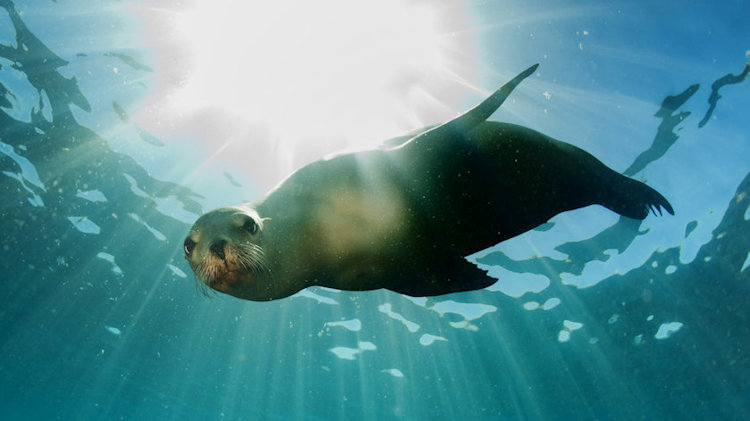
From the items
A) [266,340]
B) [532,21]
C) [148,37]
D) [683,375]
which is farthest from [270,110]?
[683,375]

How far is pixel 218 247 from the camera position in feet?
6.07

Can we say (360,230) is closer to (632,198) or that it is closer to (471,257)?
(632,198)

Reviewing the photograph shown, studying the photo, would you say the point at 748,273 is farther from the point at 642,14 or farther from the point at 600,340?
the point at 642,14

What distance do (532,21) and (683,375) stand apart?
17240 millimetres

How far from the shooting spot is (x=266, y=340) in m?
17.2

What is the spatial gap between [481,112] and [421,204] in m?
0.69

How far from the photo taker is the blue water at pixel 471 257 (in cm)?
654

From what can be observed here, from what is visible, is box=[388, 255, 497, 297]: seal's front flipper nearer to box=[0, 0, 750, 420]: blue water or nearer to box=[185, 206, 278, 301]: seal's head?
box=[185, 206, 278, 301]: seal's head

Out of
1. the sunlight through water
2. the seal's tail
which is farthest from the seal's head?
the sunlight through water

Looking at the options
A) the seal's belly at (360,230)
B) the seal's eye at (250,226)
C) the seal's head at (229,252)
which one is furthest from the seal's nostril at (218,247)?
the seal's belly at (360,230)

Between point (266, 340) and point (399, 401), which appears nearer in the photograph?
point (266, 340)

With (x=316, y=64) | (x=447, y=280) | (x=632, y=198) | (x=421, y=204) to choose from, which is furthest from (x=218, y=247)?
(x=316, y=64)

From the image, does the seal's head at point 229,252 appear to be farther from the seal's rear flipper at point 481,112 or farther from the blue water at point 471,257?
the blue water at point 471,257

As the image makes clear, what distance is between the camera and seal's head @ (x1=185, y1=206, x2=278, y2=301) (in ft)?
6.07
